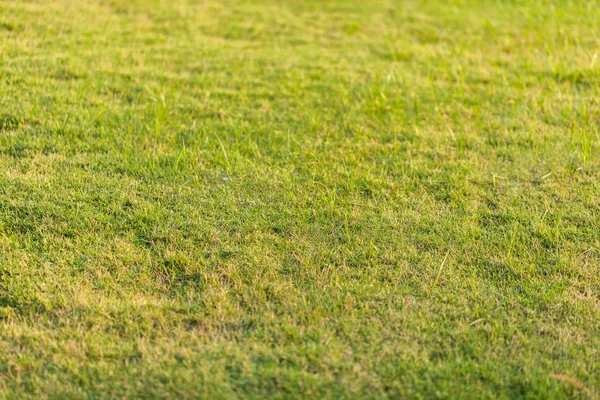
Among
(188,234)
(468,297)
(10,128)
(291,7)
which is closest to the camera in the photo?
(468,297)

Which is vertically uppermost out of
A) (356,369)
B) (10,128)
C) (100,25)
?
(100,25)

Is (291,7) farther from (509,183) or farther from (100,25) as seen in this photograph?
(509,183)

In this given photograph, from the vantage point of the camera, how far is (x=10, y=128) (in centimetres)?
406

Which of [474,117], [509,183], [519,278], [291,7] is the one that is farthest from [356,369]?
[291,7]

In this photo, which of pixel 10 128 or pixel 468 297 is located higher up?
pixel 10 128

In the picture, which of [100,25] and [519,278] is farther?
[100,25]

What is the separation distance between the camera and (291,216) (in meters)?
3.41

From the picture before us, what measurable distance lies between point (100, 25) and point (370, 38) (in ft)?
8.02

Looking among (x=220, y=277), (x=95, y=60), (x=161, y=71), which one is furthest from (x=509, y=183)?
(x=95, y=60)

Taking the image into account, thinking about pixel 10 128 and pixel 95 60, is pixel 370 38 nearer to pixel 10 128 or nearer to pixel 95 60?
pixel 95 60

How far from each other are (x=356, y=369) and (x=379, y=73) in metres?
3.25

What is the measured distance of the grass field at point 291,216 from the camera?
2.49 metres

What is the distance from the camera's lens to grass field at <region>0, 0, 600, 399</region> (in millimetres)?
2486

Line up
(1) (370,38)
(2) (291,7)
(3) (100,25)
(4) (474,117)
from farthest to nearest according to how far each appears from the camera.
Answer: (2) (291,7) → (1) (370,38) → (3) (100,25) → (4) (474,117)
